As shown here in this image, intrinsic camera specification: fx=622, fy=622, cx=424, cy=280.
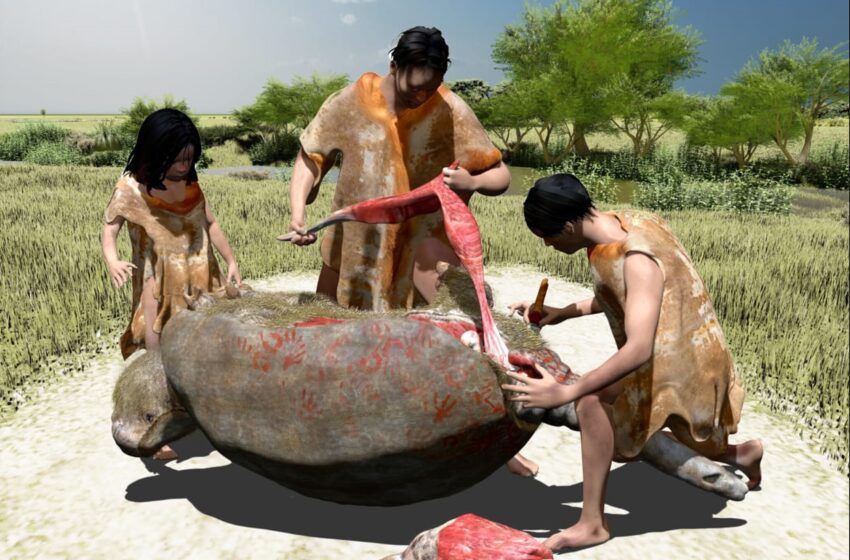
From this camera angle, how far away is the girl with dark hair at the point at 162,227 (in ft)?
9.64

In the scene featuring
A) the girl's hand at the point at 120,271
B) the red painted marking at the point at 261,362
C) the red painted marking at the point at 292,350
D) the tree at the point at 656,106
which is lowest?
the red painted marking at the point at 261,362

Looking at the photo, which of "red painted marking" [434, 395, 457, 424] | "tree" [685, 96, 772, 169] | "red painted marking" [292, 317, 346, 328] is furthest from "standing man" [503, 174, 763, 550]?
"tree" [685, 96, 772, 169]

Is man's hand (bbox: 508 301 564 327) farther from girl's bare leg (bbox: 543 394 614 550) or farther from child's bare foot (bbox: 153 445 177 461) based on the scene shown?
child's bare foot (bbox: 153 445 177 461)

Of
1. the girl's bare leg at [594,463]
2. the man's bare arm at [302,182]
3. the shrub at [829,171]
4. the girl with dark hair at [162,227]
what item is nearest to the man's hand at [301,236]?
the man's bare arm at [302,182]

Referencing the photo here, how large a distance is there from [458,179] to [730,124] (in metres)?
26.5

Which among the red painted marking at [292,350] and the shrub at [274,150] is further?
the shrub at [274,150]

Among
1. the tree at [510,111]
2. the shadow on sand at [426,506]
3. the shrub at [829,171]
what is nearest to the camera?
the shadow on sand at [426,506]

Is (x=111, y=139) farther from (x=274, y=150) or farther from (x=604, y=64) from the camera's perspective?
(x=604, y=64)

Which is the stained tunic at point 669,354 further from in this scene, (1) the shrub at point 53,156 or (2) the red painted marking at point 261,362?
(1) the shrub at point 53,156

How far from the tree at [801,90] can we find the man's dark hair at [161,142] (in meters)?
27.0

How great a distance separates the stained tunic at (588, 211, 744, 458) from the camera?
7.43 feet

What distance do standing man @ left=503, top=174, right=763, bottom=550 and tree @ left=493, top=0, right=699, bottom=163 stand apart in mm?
27571

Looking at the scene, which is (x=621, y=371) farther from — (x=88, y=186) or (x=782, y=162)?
(x=782, y=162)

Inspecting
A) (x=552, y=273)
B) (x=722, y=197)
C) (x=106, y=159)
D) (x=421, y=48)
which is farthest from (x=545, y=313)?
(x=106, y=159)
